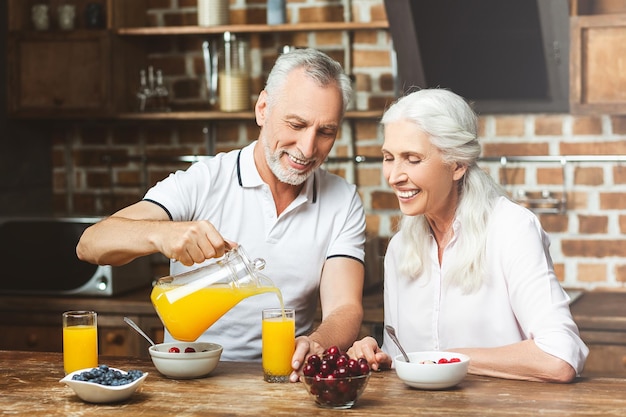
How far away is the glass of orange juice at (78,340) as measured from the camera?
207 cm

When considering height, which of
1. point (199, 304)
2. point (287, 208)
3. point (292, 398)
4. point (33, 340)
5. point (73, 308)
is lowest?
point (33, 340)

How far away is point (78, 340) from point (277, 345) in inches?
16.8

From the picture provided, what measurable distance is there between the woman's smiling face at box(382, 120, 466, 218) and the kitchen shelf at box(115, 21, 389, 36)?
4.23ft

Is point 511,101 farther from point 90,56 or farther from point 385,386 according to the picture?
point 385,386

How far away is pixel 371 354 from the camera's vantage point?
2.11 metres

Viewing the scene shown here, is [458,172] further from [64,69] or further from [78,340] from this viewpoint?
[64,69]

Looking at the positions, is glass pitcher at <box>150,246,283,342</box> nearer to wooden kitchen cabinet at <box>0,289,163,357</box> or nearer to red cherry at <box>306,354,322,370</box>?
red cherry at <box>306,354,322,370</box>

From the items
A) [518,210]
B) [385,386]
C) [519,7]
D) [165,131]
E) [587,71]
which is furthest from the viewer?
[165,131]

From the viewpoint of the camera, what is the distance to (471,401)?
184 centimetres

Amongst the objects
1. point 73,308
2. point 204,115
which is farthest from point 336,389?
point 204,115

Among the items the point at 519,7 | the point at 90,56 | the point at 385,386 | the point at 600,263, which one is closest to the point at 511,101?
the point at 519,7

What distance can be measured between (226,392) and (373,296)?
4.91 feet

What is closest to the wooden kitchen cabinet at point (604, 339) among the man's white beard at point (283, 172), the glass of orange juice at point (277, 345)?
the man's white beard at point (283, 172)

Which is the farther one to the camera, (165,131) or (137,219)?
(165,131)
